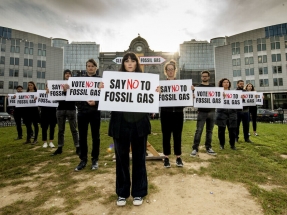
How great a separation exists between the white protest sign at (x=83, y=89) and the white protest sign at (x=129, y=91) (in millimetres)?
1685

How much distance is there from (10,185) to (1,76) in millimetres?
61379

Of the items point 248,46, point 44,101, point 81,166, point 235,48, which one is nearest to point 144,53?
point 235,48

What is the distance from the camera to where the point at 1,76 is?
1988 inches

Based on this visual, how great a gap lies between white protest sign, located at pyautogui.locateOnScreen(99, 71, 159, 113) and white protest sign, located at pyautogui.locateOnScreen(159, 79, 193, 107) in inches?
63.6

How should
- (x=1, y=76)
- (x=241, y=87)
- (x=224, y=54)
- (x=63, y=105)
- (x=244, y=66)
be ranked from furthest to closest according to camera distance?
(x=224, y=54)
(x=244, y=66)
(x=1, y=76)
(x=241, y=87)
(x=63, y=105)

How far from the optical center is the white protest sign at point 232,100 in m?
6.71

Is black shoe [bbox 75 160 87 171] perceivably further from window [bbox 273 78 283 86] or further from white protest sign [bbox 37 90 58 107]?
window [bbox 273 78 283 86]

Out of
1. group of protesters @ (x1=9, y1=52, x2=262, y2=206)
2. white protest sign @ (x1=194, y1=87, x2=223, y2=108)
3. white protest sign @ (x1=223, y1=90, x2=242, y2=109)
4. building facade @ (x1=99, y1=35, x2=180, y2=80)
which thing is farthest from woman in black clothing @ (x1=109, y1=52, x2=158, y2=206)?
building facade @ (x1=99, y1=35, x2=180, y2=80)

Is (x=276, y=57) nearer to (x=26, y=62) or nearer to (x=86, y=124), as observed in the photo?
(x=86, y=124)

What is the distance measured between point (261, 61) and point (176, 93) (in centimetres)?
5961

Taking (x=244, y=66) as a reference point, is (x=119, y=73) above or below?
below

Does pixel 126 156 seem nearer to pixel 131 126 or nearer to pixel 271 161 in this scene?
pixel 131 126

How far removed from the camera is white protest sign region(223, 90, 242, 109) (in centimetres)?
671

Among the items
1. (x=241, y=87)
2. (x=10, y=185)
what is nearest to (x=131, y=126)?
(x=10, y=185)
